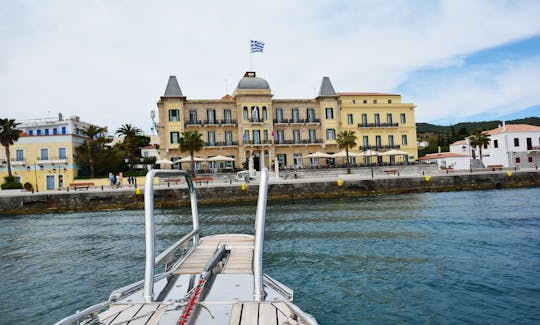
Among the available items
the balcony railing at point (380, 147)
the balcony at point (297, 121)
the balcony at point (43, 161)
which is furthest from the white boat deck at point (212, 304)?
the balcony railing at point (380, 147)

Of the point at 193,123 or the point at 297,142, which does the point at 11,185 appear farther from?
the point at 297,142

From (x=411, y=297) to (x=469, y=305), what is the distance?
1.13 m

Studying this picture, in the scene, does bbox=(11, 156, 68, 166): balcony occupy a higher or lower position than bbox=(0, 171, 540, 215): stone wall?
higher

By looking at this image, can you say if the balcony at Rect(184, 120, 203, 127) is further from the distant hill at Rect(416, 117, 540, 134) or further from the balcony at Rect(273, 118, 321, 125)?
the distant hill at Rect(416, 117, 540, 134)

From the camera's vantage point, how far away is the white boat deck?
369 centimetres

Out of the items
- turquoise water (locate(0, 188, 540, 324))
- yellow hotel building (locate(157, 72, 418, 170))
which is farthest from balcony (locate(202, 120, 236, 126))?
turquoise water (locate(0, 188, 540, 324))

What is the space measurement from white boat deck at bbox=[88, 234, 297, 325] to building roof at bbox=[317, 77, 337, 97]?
46761 millimetres

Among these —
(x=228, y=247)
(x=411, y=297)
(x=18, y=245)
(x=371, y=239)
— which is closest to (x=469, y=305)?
(x=411, y=297)

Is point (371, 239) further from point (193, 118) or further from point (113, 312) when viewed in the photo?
point (193, 118)

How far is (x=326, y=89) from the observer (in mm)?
51219

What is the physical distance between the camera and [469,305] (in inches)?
287

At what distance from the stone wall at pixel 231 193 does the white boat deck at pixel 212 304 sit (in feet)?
86.0

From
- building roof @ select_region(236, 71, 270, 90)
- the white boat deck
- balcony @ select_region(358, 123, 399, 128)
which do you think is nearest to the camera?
the white boat deck

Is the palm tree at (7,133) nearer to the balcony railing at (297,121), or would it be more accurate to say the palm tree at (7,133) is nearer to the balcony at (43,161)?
the balcony at (43,161)
